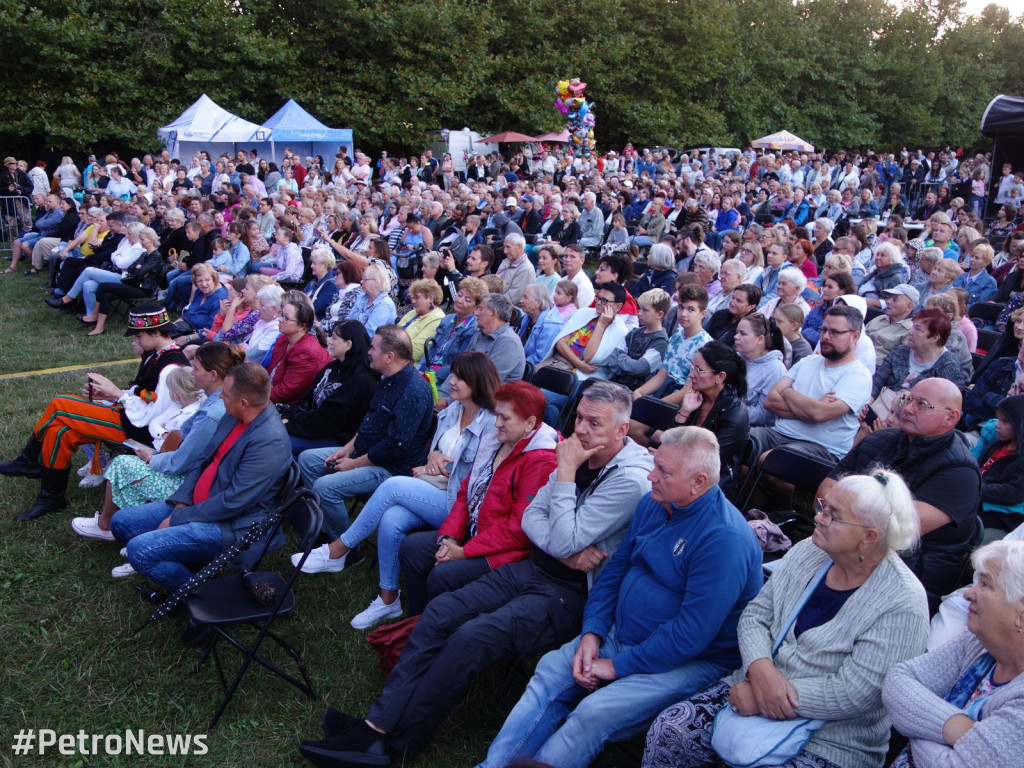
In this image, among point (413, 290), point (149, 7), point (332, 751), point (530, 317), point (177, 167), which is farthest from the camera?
point (149, 7)

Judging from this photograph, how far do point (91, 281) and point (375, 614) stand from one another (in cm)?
740

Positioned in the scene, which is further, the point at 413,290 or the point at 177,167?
the point at 177,167

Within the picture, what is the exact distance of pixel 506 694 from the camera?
131 inches

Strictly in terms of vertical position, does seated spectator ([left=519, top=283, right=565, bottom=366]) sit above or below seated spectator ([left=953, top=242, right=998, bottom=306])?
below

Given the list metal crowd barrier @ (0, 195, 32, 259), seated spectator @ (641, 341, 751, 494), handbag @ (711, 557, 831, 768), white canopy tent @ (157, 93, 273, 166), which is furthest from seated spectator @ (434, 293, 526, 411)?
white canopy tent @ (157, 93, 273, 166)

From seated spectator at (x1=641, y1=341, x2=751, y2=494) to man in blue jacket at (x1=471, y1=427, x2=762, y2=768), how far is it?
1357mm

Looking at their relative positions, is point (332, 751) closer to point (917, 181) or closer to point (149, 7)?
point (917, 181)

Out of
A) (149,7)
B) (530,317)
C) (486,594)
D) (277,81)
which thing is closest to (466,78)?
(277,81)

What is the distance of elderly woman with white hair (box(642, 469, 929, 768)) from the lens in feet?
7.79

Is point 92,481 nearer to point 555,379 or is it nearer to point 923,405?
point 555,379

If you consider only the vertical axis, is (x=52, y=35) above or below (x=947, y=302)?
above

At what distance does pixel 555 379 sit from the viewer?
5543mm

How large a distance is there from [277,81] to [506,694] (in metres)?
24.5

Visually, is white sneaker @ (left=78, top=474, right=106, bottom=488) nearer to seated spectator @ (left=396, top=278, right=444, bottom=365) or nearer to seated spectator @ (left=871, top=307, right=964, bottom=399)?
seated spectator @ (left=396, top=278, right=444, bottom=365)
